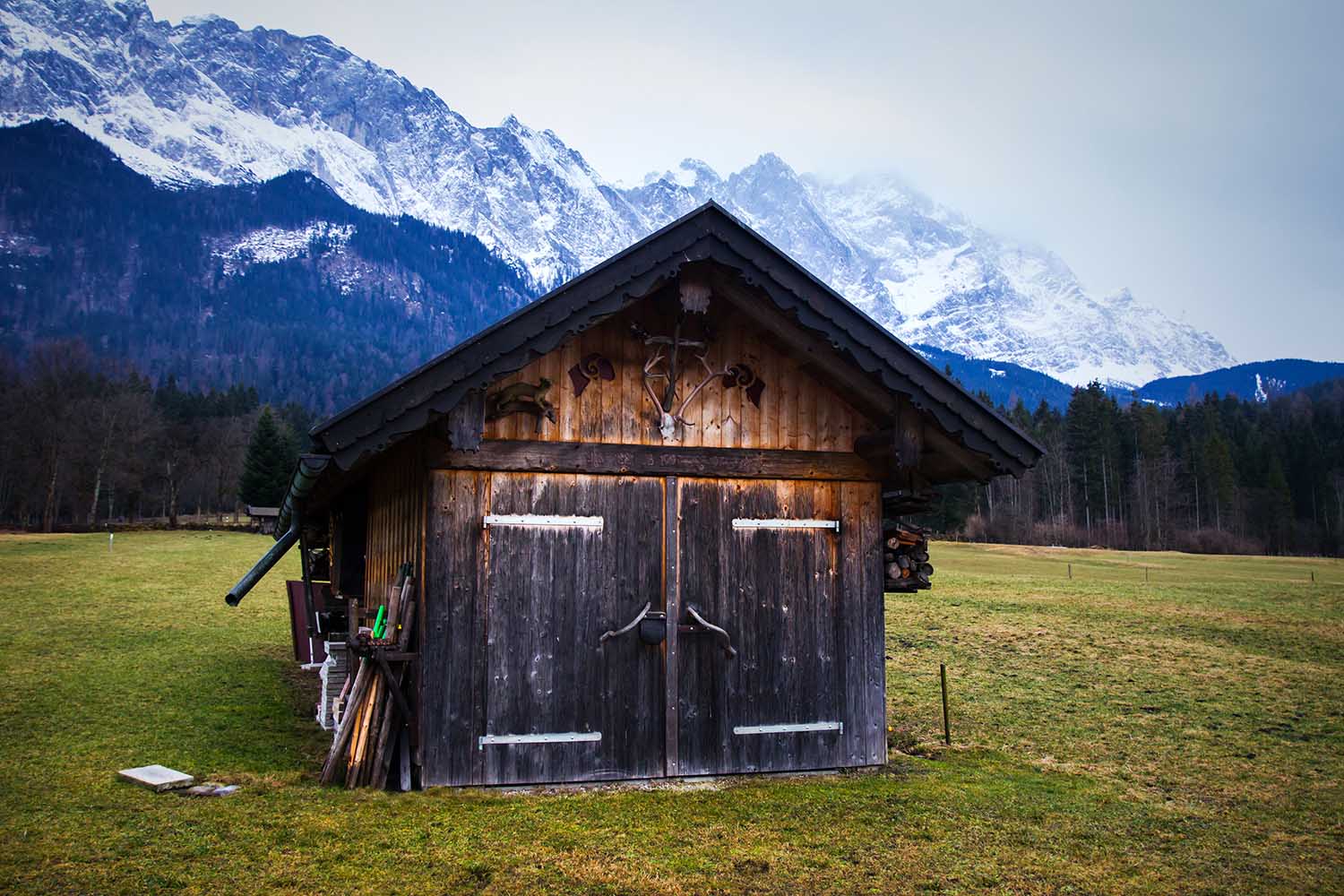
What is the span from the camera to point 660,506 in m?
10.0

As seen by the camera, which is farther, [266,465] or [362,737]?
[266,465]

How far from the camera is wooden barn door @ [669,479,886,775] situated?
10.0m

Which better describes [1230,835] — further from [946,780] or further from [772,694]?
[772,694]

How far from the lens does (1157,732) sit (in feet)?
46.1

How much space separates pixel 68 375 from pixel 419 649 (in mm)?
76687

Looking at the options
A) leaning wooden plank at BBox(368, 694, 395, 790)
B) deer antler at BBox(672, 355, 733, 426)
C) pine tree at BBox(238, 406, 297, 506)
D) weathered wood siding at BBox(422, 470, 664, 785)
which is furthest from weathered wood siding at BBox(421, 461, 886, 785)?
pine tree at BBox(238, 406, 297, 506)

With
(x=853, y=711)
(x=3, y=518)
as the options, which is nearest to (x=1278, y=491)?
(x=853, y=711)

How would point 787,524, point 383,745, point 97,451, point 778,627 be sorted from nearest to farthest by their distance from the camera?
point 383,745 < point 778,627 < point 787,524 < point 97,451

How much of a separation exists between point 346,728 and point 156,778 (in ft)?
6.27

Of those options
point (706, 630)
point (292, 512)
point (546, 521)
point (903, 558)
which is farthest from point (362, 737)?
point (903, 558)

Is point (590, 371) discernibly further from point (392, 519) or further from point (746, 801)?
point (746, 801)

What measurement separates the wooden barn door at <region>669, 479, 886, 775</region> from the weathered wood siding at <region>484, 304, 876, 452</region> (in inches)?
21.6

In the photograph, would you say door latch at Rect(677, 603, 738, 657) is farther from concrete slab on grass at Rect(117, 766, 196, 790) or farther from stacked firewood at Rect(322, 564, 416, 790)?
concrete slab on grass at Rect(117, 766, 196, 790)

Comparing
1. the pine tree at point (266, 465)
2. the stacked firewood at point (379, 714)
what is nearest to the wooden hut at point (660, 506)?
the stacked firewood at point (379, 714)
